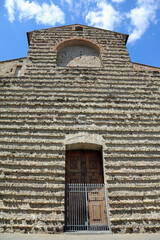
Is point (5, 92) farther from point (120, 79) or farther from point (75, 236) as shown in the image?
point (75, 236)

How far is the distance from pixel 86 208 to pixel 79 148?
1917 millimetres

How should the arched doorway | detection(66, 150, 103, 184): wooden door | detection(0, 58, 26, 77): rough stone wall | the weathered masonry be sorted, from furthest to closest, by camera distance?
detection(0, 58, 26, 77): rough stone wall, detection(66, 150, 103, 184): wooden door, the arched doorway, the weathered masonry

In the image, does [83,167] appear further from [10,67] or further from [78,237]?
[10,67]

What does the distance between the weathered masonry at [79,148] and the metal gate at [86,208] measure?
26mm

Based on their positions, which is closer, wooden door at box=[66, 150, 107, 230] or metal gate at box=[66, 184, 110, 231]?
metal gate at box=[66, 184, 110, 231]

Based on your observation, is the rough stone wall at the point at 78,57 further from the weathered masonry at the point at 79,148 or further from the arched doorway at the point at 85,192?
the arched doorway at the point at 85,192

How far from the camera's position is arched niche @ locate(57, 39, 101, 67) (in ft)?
28.1

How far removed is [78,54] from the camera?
8953 mm

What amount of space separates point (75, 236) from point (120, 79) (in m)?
5.72

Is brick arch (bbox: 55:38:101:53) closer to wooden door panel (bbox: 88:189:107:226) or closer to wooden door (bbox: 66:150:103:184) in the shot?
wooden door (bbox: 66:150:103:184)

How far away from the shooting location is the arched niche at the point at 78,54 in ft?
28.1

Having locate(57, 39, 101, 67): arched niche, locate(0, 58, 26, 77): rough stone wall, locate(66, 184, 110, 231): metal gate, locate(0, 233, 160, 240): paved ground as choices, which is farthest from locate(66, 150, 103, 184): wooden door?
locate(0, 58, 26, 77): rough stone wall

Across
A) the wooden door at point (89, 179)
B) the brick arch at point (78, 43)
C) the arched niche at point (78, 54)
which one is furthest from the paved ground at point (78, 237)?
the brick arch at point (78, 43)

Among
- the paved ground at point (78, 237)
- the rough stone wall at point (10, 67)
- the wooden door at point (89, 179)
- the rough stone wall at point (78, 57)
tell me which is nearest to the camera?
the paved ground at point (78, 237)
